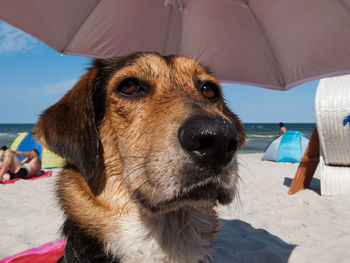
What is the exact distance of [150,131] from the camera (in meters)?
1.90

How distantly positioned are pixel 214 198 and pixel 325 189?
5655 millimetres

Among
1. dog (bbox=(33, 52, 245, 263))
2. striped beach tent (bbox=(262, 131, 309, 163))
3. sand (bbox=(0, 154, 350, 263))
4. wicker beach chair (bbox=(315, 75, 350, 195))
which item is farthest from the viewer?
striped beach tent (bbox=(262, 131, 309, 163))

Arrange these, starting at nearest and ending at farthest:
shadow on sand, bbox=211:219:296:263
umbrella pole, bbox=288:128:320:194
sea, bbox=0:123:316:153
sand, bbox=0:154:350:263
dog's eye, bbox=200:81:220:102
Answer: dog's eye, bbox=200:81:220:102, shadow on sand, bbox=211:219:296:263, sand, bbox=0:154:350:263, umbrella pole, bbox=288:128:320:194, sea, bbox=0:123:316:153

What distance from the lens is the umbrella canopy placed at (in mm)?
3707

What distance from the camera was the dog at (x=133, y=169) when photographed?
1661 millimetres

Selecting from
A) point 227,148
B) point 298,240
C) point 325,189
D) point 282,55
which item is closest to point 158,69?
point 227,148

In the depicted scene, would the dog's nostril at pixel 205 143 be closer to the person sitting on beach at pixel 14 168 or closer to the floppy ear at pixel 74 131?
the floppy ear at pixel 74 131

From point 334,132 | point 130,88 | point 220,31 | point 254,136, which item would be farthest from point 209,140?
point 254,136

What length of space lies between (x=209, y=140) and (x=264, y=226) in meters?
3.95

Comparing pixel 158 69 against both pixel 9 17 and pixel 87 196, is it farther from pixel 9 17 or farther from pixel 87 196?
pixel 9 17

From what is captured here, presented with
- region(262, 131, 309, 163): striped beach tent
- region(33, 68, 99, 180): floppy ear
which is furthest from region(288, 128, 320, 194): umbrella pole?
region(262, 131, 309, 163): striped beach tent

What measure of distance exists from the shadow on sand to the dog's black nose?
7.74 ft

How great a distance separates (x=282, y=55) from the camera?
14.7ft

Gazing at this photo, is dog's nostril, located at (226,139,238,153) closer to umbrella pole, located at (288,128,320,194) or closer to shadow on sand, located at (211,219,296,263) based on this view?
shadow on sand, located at (211,219,296,263)
